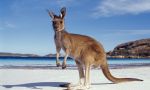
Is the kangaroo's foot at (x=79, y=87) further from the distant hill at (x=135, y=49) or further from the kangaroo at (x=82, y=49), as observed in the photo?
the distant hill at (x=135, y=49)

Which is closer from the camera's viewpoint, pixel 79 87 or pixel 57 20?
pixel 57 20

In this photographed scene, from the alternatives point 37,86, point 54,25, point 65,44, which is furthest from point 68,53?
point 37,86

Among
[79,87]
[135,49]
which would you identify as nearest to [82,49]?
[79,87]

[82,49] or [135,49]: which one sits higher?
[135,49]

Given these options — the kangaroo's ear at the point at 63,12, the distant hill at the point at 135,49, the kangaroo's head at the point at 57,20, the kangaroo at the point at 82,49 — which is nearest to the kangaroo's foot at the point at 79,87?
the kangaroo at the point at 82,49

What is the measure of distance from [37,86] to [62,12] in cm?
182

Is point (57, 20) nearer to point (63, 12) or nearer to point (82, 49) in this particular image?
point (63, 12)

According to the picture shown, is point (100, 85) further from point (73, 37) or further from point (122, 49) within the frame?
point (122, 49)

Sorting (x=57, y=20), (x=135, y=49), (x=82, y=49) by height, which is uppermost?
(x=135, y=49)

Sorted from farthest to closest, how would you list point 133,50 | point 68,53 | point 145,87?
point 133,50 < point 145,87 < point 68,53

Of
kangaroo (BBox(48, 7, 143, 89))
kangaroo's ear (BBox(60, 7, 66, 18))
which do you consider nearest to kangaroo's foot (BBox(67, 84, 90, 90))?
kangaroo (BBox(48, 7, 143, 89))

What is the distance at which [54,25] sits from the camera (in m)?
6.11

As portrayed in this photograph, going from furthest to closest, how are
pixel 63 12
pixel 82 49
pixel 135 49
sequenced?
1. pixel 135 49
2. pixel 82 49
3. pixel 63 12

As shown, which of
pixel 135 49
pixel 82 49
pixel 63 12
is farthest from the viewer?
pixel 135 49
